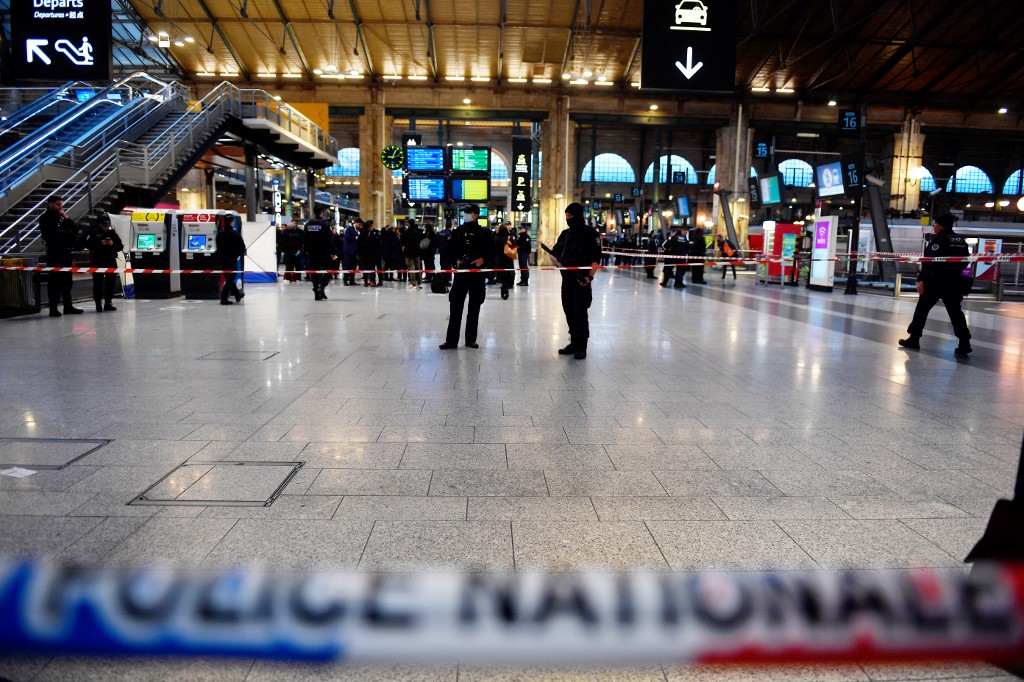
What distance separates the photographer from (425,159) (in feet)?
66.5

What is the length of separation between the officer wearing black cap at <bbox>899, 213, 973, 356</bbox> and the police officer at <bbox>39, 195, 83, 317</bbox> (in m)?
12.7

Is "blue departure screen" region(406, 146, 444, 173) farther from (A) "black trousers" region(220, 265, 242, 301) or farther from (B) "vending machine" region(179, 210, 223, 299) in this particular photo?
(A) "black trousers" region(220, 265, 242, 301)

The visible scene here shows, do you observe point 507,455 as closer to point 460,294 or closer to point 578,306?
point 578,306

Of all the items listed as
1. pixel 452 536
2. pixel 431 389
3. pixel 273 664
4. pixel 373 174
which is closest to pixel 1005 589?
pixel 273 664

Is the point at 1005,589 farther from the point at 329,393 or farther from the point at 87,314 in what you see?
the point at 87,314

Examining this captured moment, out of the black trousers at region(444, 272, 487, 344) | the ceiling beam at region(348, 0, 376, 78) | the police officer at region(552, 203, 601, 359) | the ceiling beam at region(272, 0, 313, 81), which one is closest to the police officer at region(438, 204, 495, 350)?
the black trousers at region(444, 272, 487, 344)

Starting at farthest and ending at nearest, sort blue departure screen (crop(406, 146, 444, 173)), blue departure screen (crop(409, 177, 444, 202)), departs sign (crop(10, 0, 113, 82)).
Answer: blue departure screen (crop(406, 146, 444, 173)) < blue departure screen (crop(409, 177, 444, 202)) < departs sign (crop(10, 0, 113, 82))

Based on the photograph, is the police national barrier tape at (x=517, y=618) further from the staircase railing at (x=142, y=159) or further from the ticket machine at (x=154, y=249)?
the ticket machine at (x=154, y=249)

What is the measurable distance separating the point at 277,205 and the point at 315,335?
80.2ft

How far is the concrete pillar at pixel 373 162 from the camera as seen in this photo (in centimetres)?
3759

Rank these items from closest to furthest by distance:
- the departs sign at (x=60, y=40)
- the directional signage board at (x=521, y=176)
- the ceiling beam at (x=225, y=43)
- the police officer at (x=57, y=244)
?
the departs sign at (x=60, y=40) → the police officer at (x=57, y=244) → the directional signage board at (x=521, y=176) → the ceiling beam at (x=225, y=43)

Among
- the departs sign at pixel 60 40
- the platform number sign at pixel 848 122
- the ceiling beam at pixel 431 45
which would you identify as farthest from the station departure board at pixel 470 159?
the ceiling beam at pixel 431 45

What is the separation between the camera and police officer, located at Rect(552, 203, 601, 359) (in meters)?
8.38

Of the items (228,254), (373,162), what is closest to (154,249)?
(228,254)
